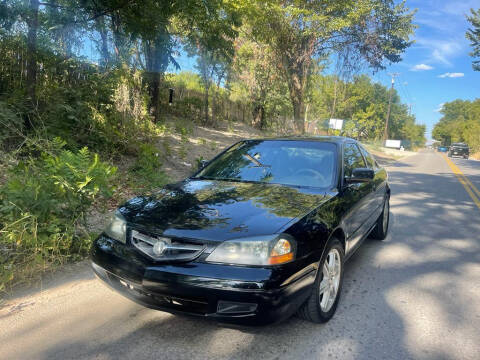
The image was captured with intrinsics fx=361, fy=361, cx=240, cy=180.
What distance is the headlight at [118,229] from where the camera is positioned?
274cm

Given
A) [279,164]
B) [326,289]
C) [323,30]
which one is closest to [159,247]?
[326,289]

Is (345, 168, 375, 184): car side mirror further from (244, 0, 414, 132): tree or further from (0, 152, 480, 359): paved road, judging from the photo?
(244, 0, 414, 132): tree

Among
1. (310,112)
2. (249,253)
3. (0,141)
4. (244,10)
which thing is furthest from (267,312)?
(310,112)

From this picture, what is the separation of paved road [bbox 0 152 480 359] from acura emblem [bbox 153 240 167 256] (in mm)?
573

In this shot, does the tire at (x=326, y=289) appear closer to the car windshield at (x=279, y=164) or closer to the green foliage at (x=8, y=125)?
the car windshield at (x=279, y=164)

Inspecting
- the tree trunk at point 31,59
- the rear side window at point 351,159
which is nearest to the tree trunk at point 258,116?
the tree trunk at point 31,59

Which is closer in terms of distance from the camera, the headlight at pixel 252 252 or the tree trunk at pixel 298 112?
the headlight at pixel 252 252

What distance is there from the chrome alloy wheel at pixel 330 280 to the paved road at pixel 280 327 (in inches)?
6.5

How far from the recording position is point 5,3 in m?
6.12

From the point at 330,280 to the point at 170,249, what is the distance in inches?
55.4

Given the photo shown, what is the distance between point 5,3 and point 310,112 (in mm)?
51660

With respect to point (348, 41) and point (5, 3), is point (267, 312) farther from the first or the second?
point (348, 41)

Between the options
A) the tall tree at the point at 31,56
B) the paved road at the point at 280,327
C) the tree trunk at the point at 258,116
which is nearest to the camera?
the paved road at the point at 280,327

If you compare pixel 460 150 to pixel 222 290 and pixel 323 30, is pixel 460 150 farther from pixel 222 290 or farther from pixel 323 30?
pixel 222 290
